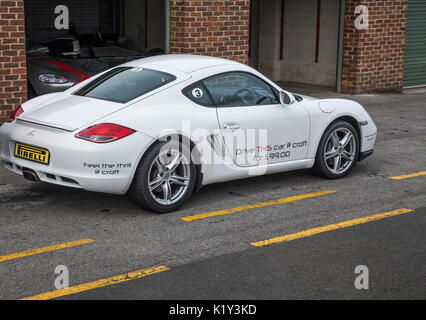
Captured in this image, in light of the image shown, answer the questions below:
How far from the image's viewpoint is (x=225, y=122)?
731 centimetres

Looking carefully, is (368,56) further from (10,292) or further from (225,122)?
(10,292)

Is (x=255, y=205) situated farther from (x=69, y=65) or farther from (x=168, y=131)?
(x=69, y=65)

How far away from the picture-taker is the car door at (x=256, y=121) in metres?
7.40

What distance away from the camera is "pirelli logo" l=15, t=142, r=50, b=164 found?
21.9 ft

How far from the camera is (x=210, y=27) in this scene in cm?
1340

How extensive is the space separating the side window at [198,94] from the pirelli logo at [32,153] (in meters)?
1.53

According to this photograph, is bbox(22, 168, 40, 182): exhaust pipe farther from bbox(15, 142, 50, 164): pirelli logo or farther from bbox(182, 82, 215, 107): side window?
bbox(182, 82, 215, 107): side window

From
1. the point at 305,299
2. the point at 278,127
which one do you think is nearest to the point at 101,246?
the point at 305,299

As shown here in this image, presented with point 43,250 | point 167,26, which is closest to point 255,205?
point 43,250

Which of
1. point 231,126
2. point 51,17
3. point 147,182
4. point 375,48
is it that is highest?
point 51,17

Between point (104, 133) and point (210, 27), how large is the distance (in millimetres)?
7249

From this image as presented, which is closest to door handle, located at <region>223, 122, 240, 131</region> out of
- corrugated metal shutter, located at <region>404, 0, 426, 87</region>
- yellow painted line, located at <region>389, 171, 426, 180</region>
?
yellow painted line, located at <region>389, 171, 426, 180</region>

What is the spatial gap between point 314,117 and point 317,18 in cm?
940

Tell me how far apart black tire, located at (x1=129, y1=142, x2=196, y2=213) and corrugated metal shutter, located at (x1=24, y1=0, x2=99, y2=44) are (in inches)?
557
